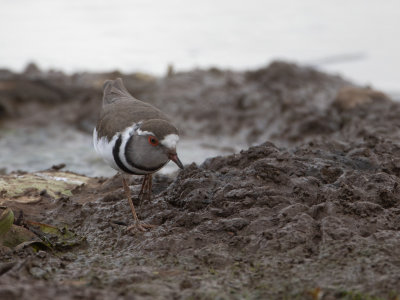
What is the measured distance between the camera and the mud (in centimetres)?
346

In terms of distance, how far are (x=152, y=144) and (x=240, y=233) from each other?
3.46ft

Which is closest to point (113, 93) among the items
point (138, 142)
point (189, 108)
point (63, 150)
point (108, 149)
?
point (108, 149)

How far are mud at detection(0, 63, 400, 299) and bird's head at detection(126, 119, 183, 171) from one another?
435 millimetres

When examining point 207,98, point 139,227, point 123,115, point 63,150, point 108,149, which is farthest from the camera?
point 207,98

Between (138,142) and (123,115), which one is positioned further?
(123,115)

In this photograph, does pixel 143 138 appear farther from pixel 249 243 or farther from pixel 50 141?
pixel 50 141

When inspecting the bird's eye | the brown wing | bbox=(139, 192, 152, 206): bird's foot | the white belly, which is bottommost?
bbox=(139, 192, 152, 206): bird's foot

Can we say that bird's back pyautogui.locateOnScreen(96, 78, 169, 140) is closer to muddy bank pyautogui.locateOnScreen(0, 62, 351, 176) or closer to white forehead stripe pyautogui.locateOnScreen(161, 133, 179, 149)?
white forehead stripe pyautogui.locateOnScreen(161, 133, 179, 149)

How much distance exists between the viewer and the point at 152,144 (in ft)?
15.2

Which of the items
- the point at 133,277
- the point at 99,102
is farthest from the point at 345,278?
the point at 99,102

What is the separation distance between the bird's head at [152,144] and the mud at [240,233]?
44 centimetres

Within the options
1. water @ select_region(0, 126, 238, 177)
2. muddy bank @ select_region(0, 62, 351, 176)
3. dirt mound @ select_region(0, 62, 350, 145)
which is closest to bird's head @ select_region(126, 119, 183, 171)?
water @ select_region(0, 126, 238, 177)

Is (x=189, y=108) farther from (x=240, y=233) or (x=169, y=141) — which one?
(x=240, y=233)

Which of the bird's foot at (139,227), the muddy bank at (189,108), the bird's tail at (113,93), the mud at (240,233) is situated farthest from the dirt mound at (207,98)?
the bird's foot at (139,227)
